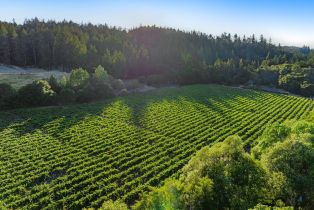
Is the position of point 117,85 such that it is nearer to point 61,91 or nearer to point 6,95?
point 61,91

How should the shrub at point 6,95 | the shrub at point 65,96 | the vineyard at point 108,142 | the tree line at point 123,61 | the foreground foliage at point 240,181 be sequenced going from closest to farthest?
the foreground foliage at point 240,181 < the vineyard at point 108,142 < the shrub at point 6,95 < the shrub at point 65,96 < the tree line at point 123,61

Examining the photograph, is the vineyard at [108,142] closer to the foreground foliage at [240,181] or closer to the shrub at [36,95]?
the shrub at [36,95]

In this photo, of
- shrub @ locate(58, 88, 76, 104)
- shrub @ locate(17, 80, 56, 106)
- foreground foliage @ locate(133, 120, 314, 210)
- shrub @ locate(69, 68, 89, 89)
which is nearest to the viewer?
foreground foliage @ locate(133, 120, 314, 210)

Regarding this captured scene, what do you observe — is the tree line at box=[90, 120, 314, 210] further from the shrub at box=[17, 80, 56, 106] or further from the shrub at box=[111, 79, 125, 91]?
the shrub at box=[111, 79, 125, 91]

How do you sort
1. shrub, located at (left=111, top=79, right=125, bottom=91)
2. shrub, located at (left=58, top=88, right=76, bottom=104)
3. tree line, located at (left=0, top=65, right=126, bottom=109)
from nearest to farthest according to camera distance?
1. tree line, located at (left=0, top=65, right=126, bottom=109)
2. shrub, located at (left=58, top=88, right=76, bottom=104)
3. shrub, located at (left=111, top=79, right=125, bottom=91)

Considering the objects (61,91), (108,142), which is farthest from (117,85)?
(108,142)

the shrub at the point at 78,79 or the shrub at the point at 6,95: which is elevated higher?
the shrub at the point at 78,79

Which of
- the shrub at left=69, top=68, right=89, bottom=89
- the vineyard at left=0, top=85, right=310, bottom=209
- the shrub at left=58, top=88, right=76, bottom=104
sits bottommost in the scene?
the vineyard at left=0, top=85, right=310, bottom=209

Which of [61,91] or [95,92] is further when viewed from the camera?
[95,92]

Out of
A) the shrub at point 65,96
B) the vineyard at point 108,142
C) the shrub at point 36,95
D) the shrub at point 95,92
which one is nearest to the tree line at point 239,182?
the vineyard at point 108,142

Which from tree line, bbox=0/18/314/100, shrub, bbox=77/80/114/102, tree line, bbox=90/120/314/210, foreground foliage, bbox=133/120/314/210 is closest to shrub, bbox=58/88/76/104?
shrub, bbox=77/80/114/102
